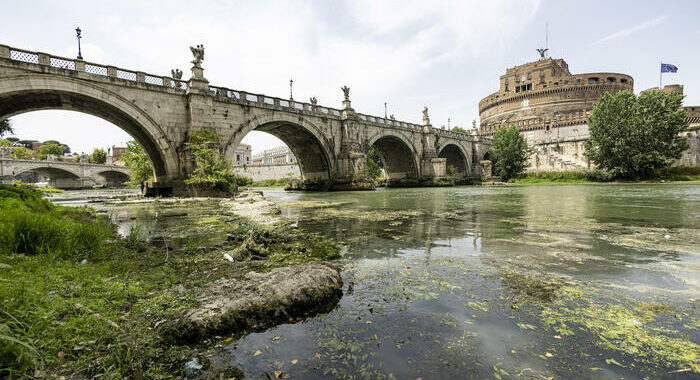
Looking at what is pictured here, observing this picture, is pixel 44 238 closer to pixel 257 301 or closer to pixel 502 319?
pixel 257 301

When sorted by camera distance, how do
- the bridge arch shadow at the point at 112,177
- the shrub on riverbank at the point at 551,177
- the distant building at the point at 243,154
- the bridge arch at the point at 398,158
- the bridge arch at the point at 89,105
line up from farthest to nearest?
the distant building at the point at 243,154 < the bridge arch shadow at the point at 112,177 < the shrub on riverbank at the point at 551,177 < the bridge arch at the point at 398,158 < the bridge arch at the point at 89,105

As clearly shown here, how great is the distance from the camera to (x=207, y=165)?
59.8 ft

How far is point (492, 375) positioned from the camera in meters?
1.86

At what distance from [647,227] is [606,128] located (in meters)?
38.0

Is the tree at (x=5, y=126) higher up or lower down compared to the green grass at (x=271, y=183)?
higher up

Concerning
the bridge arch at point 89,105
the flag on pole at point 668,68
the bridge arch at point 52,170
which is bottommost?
the bridge arch at point 52,170

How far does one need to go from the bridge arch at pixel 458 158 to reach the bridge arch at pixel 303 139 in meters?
26.9

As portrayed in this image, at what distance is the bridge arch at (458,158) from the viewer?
171 feet

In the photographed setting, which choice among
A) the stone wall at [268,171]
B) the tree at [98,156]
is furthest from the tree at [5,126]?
the tree at [98,156]

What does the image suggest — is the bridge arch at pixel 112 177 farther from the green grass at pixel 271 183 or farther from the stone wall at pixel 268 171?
the green grass at pixel 271 183

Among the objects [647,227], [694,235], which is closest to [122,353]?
[694,235]

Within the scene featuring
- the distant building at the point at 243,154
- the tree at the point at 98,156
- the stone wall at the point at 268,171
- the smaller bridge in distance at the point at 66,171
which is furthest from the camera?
the distant building at the point at 243,154

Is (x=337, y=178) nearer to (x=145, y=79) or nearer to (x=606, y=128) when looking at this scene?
(x=145, y=79)

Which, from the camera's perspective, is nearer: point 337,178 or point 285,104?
point 285,104
